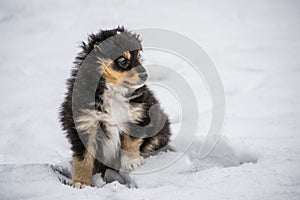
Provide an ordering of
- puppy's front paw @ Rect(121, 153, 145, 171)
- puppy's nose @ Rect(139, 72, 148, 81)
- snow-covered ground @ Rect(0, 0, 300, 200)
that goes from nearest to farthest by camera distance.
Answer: snow-covered ground @ Rect(0, 0, 300, 200) < puppy's nose @ Rect(139, 72, 148, 81) < puppy's front paw @ Rect(121, 153, 145, 171)

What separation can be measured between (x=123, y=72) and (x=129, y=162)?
78 centimetres

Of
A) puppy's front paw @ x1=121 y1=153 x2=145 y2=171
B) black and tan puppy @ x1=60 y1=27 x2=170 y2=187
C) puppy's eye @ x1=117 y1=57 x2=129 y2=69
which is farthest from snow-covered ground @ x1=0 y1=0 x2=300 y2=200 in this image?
puppy's eye @ x1=117 y1=57 x2=129 y2=69

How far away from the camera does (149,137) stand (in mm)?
3316

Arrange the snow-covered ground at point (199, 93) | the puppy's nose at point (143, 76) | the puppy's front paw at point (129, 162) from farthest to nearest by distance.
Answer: the puppy's front paw at point (129, 162)
the puppy's nose at point (143, 76)
the snow-covered ground at point (199, 93)

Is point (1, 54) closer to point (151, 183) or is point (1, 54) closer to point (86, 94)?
point (86, 94)

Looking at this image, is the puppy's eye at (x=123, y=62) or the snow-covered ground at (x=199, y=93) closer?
the snow-covered ground at (x=199, y=93)

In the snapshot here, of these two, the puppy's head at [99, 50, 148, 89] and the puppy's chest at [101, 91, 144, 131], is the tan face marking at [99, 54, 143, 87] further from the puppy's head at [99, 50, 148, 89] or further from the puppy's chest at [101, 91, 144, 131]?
the puppy's chest at [101, 91, 144, 131]

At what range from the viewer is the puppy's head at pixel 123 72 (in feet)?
9.77

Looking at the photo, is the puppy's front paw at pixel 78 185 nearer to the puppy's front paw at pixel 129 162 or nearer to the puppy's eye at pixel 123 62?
the puppy's front paw at pixel 129 162

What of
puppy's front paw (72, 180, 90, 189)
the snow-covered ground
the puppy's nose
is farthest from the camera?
the puppy's nose

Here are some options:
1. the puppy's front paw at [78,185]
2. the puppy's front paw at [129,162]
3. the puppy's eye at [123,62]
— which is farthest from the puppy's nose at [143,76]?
the puppy's front paw at [78,185]

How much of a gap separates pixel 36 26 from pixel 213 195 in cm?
556

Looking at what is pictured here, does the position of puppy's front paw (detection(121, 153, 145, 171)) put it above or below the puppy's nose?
below

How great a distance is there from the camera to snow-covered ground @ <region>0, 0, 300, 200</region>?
274 centimetres
